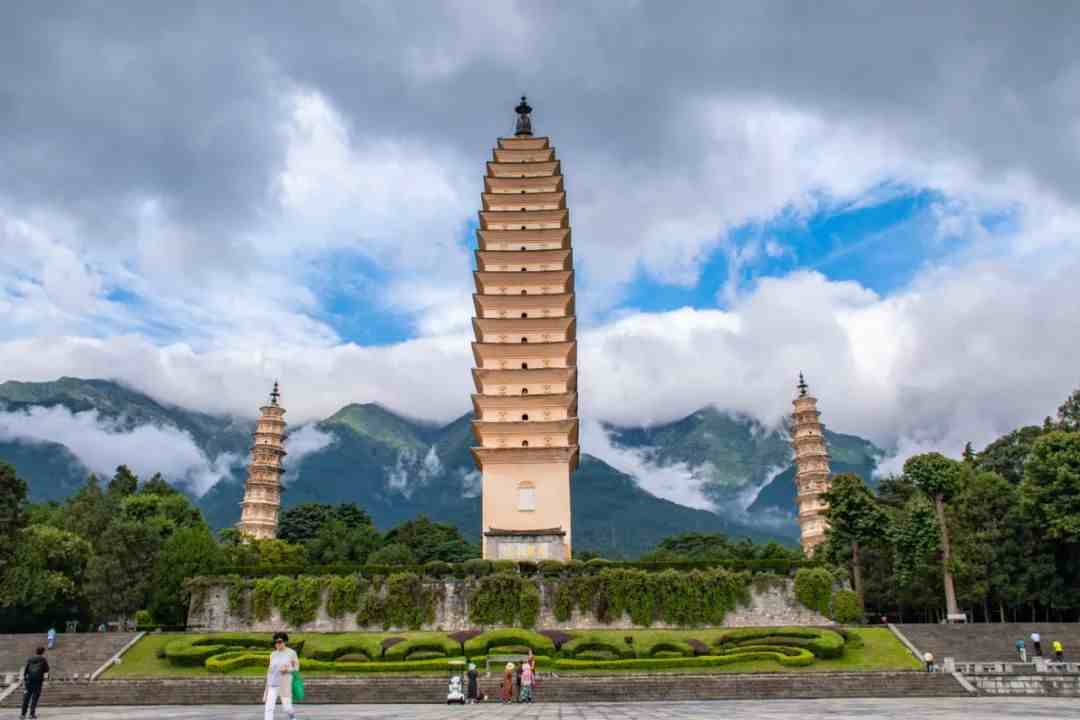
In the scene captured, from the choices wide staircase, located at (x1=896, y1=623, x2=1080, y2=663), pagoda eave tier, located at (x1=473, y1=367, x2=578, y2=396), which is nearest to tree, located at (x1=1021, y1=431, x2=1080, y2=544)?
wide staircase, located at (x1=896, y1=623, x2=1080, y2=663)

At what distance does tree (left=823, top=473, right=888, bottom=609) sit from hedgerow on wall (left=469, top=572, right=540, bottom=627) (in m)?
13.0

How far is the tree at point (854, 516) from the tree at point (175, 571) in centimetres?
2542

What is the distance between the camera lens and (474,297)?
142 feet

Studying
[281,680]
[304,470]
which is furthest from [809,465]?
[304,470]

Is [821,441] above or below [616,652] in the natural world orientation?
above

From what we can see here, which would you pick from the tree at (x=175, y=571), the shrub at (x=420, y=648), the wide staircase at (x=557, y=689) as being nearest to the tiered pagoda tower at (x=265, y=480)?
the tree at (x=175, y=571)

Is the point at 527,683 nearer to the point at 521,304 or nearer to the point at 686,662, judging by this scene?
the point at 686,662

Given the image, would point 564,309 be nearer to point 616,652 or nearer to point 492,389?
point 492,389

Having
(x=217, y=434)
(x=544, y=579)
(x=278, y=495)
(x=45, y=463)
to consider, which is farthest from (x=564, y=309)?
(x=217, y=434)

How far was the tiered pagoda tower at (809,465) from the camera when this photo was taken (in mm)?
56375

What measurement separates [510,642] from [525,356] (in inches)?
672

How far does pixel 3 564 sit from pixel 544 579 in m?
19.8

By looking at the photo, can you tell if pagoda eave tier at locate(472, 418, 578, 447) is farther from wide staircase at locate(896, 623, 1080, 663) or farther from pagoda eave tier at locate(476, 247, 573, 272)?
wide staircase at locate(896, 623, 1080, 663)

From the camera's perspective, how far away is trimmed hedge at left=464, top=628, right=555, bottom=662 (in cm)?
2697
